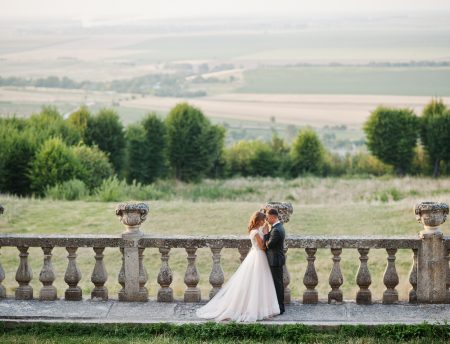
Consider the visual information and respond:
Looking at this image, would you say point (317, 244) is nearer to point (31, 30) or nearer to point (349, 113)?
point (349, 113)

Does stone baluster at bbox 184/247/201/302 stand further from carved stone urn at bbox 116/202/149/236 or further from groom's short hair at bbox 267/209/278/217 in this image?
groom's short hair at bbox 267/209/278/217

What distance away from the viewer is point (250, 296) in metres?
11.0

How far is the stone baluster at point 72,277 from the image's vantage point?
38.7 ft

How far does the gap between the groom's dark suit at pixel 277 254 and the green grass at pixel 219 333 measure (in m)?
0.79

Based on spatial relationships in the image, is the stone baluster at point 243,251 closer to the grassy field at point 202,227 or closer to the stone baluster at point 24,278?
the stone baluster at point 24,278

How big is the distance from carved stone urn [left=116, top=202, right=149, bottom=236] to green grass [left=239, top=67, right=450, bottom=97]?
98.8 m

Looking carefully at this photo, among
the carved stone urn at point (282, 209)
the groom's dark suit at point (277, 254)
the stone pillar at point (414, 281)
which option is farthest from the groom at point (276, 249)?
the stone pillar at point (414, 281)

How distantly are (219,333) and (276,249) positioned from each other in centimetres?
147

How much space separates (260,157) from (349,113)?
66.1m

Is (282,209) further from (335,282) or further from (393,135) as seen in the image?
(393,135)

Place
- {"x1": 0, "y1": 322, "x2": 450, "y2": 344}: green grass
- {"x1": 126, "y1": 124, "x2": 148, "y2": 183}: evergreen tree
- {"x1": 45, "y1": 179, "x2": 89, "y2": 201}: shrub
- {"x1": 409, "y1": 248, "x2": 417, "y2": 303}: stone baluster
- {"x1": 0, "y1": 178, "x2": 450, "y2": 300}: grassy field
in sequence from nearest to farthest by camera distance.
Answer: {"x1": 0, "y1": 322, "x2": 450, "y2": 344}: green grass → {"x1": 409, "y1": 248, "x2": 417, "y2": 303}: stone baluster → {"x1": 0, "y1": 178, "x2": 450, "y2": 300}: grassy field → {"x1": 45, "y1": 179, "x2": 89, "y2": 201}: shrub → {"x1": 126, "y1": 124, "x2": 148, "y2": 183}: evergreen tree

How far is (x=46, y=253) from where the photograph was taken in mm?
11836

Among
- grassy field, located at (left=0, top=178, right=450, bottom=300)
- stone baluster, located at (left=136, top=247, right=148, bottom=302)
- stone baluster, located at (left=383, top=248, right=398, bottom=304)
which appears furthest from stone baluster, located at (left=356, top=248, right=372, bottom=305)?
grassy field, located at (left=0, top=178, right=450, bottom=300)

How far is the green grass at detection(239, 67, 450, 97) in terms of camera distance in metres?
127
